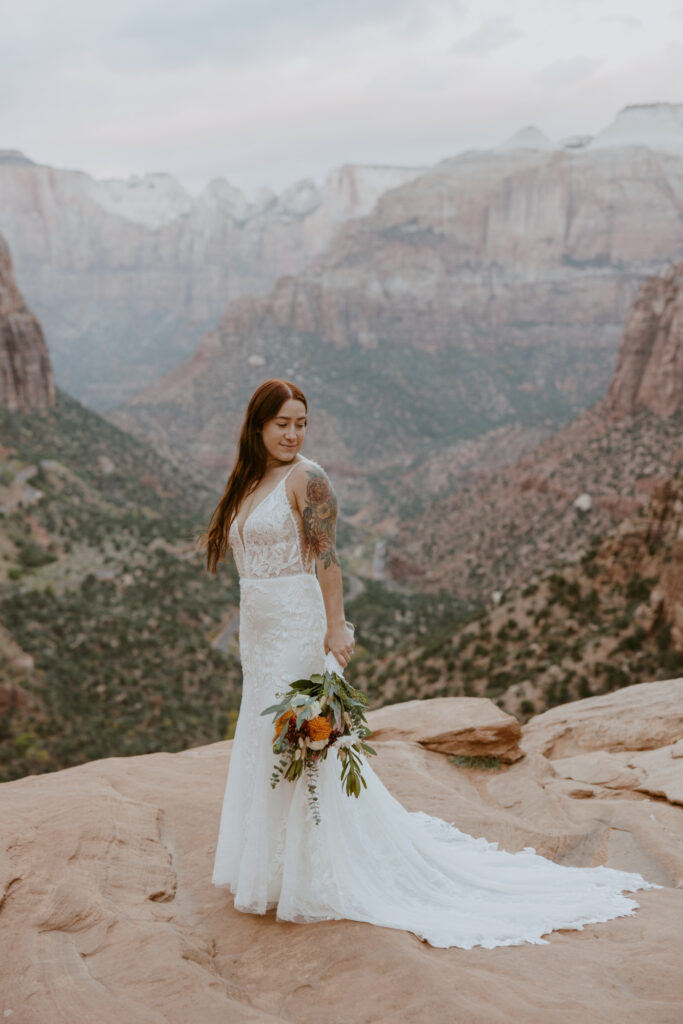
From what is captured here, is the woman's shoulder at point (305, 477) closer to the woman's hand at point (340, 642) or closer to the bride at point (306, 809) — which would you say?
the bride at point (306, 809)

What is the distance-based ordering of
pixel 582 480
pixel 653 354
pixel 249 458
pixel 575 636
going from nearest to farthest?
pixel 249 458
pixel 575 636
pixel 582 480
pixel 653 354

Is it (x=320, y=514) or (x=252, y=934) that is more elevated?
(x=320, y=514)

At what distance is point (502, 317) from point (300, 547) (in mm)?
182377

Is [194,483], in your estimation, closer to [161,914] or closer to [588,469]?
[588,469]

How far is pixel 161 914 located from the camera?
5.64 m

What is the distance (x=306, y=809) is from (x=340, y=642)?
1.18m

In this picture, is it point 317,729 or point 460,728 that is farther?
point 460,728

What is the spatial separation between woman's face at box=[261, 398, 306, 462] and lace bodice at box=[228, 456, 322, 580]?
134mm

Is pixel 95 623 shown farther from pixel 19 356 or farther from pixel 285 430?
pixel 19 356

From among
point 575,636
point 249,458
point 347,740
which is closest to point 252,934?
point 347,740

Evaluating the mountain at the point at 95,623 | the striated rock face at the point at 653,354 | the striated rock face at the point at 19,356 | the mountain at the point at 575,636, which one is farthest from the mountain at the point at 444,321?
the mountain at the point at 575,636

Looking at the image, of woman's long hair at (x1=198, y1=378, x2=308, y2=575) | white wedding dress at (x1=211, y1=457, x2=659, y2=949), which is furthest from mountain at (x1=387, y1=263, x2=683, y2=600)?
woman's long hair at (x1=198, y1=378, x2=308, y2=575)

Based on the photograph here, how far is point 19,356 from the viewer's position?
2603 inches

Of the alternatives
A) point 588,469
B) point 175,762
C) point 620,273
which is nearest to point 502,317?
point 620,273
